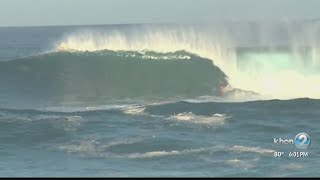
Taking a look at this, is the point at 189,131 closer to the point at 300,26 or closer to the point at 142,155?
the point at 142,155

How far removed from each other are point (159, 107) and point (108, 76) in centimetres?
715

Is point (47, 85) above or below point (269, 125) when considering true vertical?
above

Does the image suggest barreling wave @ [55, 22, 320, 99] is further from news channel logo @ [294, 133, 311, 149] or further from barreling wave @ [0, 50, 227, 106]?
news channel logo @ [294, 133, 311, 149]

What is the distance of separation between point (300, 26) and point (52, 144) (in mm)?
30177

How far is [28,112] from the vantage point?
17.3 m

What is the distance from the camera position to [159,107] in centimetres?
1762

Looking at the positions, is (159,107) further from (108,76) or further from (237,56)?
(237,56)

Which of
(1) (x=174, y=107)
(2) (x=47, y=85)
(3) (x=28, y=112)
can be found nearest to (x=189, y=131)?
(1) (x=174, y=107)

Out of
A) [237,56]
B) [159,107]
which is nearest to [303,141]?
[159,107]

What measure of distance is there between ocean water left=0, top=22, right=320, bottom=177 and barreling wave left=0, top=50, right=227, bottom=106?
0.05 meters

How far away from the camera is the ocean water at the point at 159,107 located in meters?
9.95

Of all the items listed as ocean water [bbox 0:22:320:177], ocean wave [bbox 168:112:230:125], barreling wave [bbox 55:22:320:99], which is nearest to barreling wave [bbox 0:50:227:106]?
ocean water [bbox 0:22:320:177]

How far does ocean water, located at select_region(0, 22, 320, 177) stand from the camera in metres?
9.95

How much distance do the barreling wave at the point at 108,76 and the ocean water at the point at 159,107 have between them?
48 millimetres
